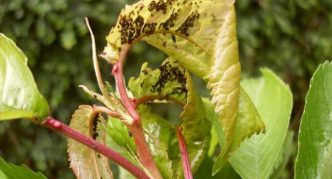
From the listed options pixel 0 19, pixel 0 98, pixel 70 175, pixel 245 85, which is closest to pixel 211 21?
pixel 0 98

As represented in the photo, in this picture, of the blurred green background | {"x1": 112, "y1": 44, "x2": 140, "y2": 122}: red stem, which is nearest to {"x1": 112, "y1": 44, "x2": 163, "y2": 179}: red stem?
{"x1": 112, "y1": 44, "x2": 140, "y2": 122}: red stem

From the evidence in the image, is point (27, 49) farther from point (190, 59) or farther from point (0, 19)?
point (190, 59)

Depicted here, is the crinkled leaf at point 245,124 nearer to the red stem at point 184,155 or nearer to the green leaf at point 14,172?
the red stem at point 184,155

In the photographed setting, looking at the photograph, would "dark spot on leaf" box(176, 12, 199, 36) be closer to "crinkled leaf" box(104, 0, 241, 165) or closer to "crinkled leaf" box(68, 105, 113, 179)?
"crinkled leaf" box(104, 0, 241, 165)

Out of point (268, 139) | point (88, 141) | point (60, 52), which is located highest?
point (88, 141)

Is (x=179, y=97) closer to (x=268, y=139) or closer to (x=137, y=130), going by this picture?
(x=137, y=130)

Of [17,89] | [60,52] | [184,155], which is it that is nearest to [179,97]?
[184,155]
